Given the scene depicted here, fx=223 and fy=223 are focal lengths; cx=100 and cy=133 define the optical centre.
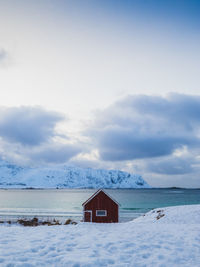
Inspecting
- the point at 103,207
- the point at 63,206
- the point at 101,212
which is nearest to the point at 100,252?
the point at 103,207

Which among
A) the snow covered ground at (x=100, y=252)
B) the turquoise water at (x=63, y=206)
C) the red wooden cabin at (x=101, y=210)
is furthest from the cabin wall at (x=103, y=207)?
the snow covered ground at (x=100, y=252)

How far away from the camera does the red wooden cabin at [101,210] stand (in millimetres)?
29420

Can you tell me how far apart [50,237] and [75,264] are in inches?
185

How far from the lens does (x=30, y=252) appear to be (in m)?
9.04

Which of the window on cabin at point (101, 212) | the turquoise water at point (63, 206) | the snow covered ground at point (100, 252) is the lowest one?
the turquoise water at point (63, 206)

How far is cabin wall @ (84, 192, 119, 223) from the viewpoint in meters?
29.4

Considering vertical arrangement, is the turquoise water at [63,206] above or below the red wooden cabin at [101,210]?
below

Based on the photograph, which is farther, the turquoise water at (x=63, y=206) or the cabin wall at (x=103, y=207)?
the turquoise water at (x=63, y=206)

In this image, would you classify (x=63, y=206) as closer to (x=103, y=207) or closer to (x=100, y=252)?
(x=103, y=207)

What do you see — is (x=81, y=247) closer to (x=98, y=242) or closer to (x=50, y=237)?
(x=98, y=242)

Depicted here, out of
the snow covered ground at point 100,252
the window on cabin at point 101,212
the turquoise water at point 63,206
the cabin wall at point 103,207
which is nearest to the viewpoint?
the snow covered ground at point 100,252

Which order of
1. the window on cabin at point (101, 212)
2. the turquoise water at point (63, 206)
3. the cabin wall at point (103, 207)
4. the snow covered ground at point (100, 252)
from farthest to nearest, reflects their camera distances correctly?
1. the turquoise water at point (63, 206)
2. the window on cabin at point (101, 212)
3. the cabin wall at point (103, 207)
4. the snow covered ground at point (100, 252)

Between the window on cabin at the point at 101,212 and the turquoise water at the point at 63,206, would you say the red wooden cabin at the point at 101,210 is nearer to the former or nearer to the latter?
the window on cabin at the point at 101,212

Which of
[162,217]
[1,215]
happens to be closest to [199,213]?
[162,217]
